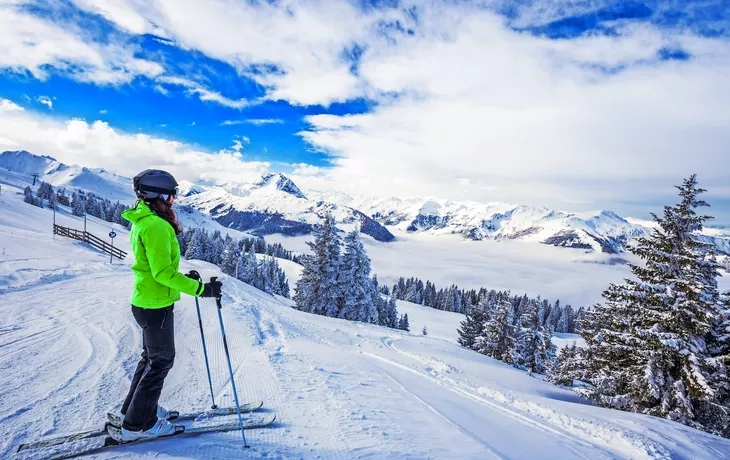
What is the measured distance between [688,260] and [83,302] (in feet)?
65.5

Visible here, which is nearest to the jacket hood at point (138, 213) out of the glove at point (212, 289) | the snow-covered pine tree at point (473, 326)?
the glove at point (212, 289)

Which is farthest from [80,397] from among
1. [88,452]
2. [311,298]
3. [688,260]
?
[311,298]

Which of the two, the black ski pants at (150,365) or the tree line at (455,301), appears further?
the tree line at (455,301)

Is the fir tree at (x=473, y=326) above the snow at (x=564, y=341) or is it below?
above

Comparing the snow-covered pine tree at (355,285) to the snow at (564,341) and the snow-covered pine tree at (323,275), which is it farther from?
the snow at (564,341)

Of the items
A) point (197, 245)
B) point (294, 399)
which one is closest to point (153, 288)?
point (294, 399)

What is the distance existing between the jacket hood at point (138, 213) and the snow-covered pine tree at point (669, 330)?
1512 cm

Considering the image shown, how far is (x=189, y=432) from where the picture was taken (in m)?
4.10

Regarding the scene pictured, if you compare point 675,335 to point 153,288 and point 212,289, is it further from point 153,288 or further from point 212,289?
point 153,288

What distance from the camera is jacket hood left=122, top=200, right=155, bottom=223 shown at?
3.54 metres

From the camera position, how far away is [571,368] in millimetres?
20094

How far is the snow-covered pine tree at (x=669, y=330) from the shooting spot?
458 inches

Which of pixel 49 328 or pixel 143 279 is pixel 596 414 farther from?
pixel 49 328

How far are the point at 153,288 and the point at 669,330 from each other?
15.7 meters
